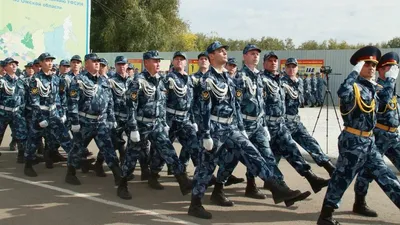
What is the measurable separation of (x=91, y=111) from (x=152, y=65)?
1.37 meters

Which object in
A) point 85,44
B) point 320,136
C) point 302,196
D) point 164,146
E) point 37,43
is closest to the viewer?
point 302,196

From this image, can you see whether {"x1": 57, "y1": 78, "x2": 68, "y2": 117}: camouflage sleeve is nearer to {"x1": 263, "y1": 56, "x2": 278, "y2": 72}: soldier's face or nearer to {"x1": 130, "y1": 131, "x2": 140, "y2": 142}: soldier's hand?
{"x1": 130, "y1": 131, "x2": 140, "y2": 142}: soldier's hand

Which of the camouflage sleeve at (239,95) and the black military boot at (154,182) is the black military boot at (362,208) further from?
the black military boot at (154,182)

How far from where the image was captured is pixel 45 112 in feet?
27.3

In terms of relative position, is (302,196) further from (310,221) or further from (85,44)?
(85,44)

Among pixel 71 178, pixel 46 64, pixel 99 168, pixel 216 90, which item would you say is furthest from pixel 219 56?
pixel 46 64

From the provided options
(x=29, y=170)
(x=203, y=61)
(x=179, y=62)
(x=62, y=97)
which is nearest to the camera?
(x=179, y=62)

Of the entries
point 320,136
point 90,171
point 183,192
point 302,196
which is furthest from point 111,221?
point 320,136

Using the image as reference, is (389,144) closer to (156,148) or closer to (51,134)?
(156,148)

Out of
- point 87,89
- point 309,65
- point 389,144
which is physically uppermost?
point 309,65

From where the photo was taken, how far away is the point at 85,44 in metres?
19.9

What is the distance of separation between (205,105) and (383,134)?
2.41 meters

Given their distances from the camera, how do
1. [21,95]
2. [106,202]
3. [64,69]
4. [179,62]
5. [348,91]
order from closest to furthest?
[348,91]
[106,202]
[179,62]
[21,95]
[64,69]

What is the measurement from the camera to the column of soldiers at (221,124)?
5.14 metres
